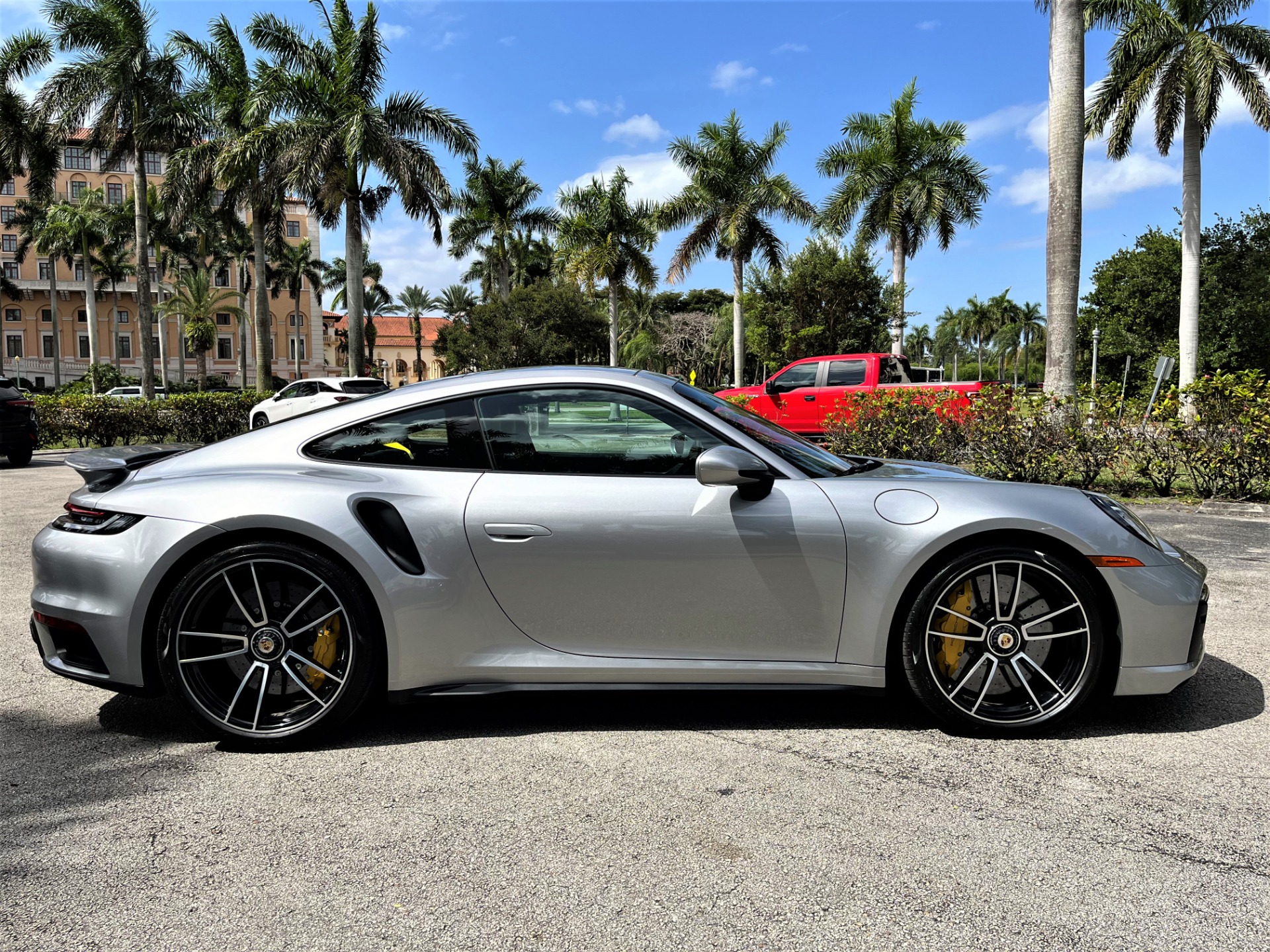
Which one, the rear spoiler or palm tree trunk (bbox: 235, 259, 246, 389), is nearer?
the rear spoiler

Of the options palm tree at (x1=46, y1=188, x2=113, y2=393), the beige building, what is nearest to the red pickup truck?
palm tree at (x1=46, y1=188, x2=113, y2=393)

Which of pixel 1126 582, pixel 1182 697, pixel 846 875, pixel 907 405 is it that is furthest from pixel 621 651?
pixel 907 405

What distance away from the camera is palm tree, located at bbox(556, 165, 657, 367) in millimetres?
37688

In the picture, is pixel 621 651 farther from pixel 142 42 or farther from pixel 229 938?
pixel 142 42

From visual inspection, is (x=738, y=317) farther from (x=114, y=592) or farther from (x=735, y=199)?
(x=114, y=592)

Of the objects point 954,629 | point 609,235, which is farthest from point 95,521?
point 609,235

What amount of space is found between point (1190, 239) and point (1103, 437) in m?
17.1

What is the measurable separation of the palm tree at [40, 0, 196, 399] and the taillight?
86.8 ft

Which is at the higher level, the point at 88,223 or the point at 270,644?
the point at 88,223

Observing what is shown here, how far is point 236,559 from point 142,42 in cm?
3224

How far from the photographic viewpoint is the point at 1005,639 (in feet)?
10.0

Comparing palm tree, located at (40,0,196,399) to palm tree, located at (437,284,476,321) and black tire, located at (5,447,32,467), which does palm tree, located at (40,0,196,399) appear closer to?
black tire, located at (5,447,32,467)

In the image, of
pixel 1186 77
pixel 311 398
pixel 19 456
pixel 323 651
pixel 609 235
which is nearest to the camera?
pixel 323 651

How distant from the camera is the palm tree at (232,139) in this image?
26672 mm
